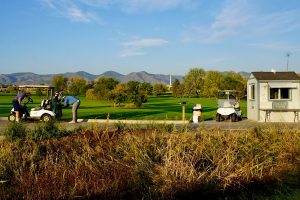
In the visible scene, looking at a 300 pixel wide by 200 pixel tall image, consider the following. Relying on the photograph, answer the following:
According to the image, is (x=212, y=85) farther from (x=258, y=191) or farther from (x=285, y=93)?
(x=258, y=191)

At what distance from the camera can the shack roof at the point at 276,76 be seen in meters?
24.3

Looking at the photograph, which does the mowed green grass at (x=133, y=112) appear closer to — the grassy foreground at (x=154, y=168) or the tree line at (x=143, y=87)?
the tree line at (x=143, y=87)

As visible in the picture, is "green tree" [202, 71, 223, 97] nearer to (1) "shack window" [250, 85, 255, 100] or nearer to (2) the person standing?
(1) "shack window" [250, 85, 255, 100]

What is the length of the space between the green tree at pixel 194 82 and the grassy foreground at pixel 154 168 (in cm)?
7363

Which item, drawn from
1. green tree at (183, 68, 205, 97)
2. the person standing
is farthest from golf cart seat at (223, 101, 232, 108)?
green tree at (183, 68, 205, 97)

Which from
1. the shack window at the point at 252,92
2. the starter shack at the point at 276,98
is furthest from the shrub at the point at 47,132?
the shack window at the point at 252,92

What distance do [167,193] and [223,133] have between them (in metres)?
4.46

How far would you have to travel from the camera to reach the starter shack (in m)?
23.8

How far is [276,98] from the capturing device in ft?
A: 79.4

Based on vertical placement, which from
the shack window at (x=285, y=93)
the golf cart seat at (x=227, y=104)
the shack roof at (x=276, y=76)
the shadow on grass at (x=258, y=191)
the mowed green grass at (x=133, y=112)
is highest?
the shack roof at (x=276, y=76)

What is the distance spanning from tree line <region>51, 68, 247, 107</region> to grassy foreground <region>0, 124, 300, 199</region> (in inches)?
972

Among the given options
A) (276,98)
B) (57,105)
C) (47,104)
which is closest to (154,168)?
(57,105)

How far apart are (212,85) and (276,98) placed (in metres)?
54.0

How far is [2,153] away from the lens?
8.37 metres
